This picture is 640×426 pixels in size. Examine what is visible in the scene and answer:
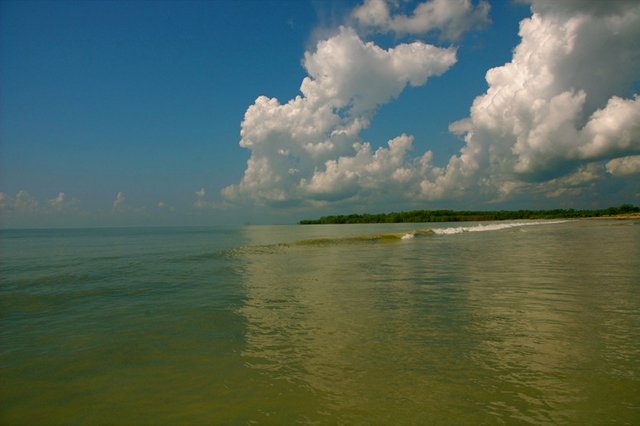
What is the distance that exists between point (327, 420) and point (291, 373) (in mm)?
1918

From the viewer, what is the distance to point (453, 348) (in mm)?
8695

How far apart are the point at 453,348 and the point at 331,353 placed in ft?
9.24

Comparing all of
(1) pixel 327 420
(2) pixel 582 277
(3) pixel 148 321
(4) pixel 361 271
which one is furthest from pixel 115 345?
(2) pixel 582 277

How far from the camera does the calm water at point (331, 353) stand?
6215 mm

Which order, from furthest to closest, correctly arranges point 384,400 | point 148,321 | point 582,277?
point 582,277 < point 148,321 < point 384,400

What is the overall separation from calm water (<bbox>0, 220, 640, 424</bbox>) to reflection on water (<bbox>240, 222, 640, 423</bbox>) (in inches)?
1.5

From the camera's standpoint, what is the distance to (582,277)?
59.0ft

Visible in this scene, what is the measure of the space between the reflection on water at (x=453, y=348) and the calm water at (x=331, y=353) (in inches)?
1.5

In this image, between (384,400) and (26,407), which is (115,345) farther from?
(384,400)

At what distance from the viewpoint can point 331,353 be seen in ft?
28.5

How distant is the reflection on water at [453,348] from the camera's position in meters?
6.12

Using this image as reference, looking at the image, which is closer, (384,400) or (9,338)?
(384,400)

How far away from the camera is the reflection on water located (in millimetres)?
6121

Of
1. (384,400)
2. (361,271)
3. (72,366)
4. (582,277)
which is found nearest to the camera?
(384,400)
